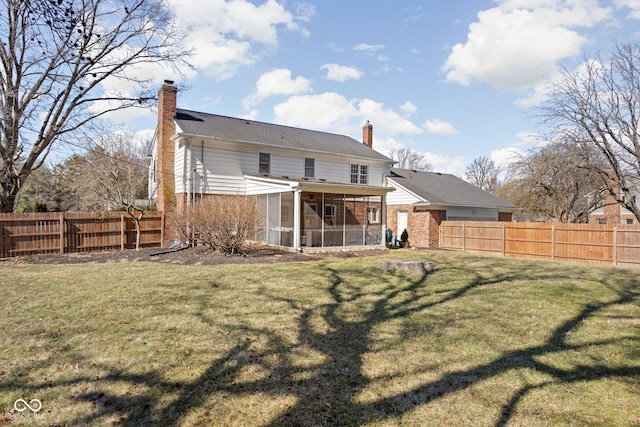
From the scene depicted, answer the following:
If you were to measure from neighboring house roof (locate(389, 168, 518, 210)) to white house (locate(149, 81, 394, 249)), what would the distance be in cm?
414

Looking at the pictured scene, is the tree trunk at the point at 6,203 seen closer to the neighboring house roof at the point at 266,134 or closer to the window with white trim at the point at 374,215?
the neighboring house roof at the point at 266,134

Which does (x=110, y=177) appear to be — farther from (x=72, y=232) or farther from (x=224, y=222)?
(x=224, y=222)

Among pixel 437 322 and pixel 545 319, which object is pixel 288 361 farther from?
pixel 545 319

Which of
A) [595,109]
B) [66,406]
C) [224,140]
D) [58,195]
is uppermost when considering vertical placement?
[595,109]

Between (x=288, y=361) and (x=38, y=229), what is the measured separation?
13.9 m

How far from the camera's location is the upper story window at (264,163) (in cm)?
1828

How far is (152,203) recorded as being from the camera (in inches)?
830

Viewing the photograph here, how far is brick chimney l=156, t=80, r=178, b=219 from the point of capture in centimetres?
1719

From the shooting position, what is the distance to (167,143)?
17.4 meters

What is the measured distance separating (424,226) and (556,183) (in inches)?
375

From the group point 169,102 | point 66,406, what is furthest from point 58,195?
point 66,406

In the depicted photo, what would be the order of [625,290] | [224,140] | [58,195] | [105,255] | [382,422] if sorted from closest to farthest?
[382,422] → [625,290] → [105,255] → [224,140] → [58,195]

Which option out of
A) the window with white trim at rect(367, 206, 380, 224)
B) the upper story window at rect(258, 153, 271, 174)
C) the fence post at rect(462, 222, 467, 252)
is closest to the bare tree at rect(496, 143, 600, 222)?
the fence post at rect(462, 222, 467, 252)

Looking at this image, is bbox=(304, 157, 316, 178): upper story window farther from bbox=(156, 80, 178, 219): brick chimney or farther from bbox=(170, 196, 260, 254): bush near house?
bbox=(170, 196, 260, 254): bush near house
